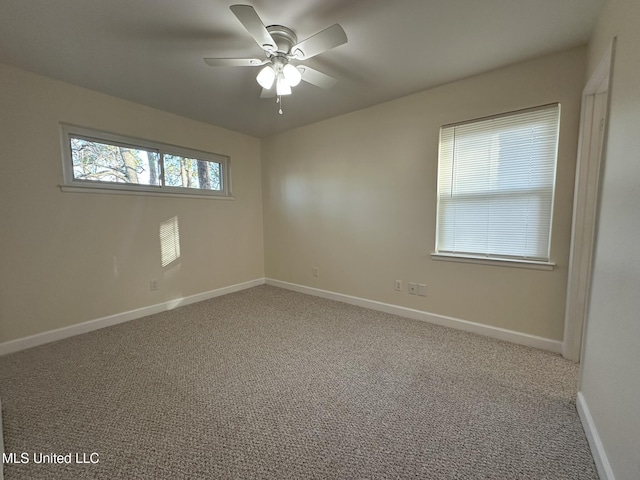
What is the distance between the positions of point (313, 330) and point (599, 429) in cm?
200

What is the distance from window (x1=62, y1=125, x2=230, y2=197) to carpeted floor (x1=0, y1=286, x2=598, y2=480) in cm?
162

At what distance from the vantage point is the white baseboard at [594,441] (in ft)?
3.59

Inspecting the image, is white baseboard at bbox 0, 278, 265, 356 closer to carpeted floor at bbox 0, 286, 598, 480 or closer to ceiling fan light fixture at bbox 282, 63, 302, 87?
carpeted floor at bbox 0, 286, 598, 480

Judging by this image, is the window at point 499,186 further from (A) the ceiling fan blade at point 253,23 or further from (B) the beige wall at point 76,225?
(B) the beige wall at point 76,225

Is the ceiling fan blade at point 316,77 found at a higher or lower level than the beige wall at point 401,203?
higher

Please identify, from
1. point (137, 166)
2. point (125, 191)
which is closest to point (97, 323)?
point (125, 191)

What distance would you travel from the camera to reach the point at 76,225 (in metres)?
2.54

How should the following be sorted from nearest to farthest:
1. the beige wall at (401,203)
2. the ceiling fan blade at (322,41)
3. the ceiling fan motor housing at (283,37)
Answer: the ceiling fan blade at (322,41) → the ceiling fan motor housing at (283,37) → the beige wall at (401,203)

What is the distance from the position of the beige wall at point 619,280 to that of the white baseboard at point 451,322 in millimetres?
834

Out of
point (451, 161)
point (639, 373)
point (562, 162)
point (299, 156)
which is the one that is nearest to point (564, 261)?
point (562, 162)

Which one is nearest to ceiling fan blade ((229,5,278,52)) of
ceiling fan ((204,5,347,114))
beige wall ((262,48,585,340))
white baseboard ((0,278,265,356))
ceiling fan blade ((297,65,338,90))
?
ceiling fan ((204,5,347,114))

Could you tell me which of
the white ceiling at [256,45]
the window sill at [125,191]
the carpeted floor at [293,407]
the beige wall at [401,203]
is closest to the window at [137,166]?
the window sill at [125,191]

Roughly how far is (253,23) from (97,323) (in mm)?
3158

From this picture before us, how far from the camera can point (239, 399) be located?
1.64 meters
